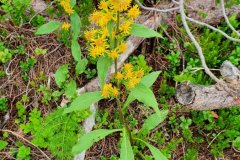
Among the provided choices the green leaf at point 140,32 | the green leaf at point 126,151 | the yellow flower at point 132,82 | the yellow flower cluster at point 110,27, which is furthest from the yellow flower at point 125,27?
the green leaf at point 126,151

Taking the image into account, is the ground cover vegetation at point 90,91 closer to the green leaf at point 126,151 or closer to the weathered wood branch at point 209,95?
the green leaf at point 126,151

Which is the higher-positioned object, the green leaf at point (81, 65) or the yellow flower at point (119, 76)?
the yellow flower at point (119, 76)

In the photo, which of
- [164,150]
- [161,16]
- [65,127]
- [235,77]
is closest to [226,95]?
[235,77]

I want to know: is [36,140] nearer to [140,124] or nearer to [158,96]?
[140,124]

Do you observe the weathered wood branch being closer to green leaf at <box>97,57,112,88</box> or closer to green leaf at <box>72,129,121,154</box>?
green leaf at <box>72,129,121,154</box>

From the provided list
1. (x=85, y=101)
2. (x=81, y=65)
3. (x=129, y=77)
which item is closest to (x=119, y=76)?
(x=129, y=77)

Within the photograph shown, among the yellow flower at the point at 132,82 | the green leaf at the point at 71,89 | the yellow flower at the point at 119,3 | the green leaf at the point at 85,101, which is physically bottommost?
the green leaf at the point at 71,89

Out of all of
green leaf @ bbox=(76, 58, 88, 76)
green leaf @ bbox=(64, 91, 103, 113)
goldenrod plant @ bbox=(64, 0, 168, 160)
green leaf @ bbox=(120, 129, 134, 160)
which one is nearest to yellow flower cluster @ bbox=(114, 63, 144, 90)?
goldenrod plant @ bbox=(64, 0, 168, 160)
